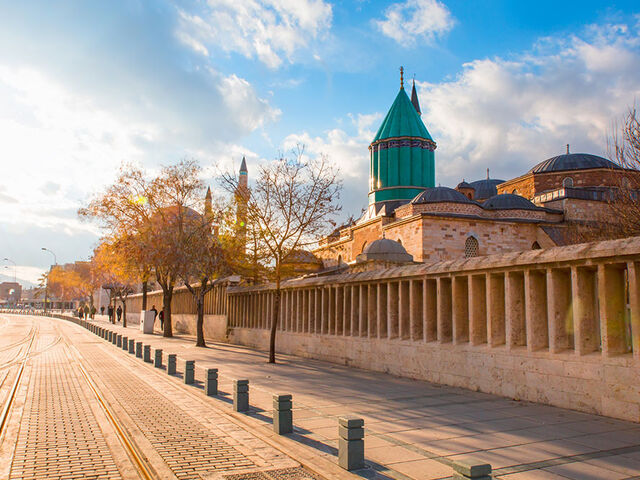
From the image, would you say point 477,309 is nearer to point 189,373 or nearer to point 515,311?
point 515,311

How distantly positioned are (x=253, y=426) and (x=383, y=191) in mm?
37441

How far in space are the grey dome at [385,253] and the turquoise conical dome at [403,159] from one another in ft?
48.6

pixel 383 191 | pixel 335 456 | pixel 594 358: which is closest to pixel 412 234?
pixel 383 191

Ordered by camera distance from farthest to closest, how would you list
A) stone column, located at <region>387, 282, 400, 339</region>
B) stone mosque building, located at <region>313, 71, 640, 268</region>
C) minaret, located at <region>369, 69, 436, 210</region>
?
minaret, located at <region>369, 69, 436, 210</region>
stone mosque building, located at <region>313, 71, 640, 268</region>
stone column, located at <region>387, 282, 400, 339</region>

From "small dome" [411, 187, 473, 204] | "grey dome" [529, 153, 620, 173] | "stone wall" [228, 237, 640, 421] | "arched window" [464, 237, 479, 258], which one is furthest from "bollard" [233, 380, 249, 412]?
"grey dome" [529, 153, 620, 173]

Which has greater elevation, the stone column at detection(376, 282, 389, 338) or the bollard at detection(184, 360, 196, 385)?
the stone column at detection(376, 282, 389, 338)

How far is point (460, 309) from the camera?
1095 centimetres

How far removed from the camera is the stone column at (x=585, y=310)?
820 centimetres

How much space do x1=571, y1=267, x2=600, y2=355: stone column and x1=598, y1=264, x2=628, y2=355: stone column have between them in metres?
0.31

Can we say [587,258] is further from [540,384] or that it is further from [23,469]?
[23,469]

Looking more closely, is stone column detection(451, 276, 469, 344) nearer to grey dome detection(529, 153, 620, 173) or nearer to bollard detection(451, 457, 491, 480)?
bollard detection(451, 457, 491, 480)

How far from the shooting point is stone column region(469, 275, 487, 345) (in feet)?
34.1

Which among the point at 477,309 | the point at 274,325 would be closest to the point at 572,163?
the point at 274,325

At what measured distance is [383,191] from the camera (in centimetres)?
4341
